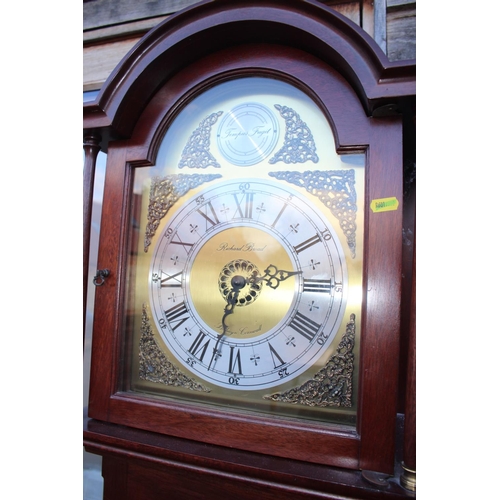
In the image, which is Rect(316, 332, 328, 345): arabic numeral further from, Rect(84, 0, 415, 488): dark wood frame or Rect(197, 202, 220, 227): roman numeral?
Rect(197, 202, 220, 227): roman numeral

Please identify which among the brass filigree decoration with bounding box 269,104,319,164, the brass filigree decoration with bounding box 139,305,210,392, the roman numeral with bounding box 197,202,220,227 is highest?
the brass filigree decoration with bounding box 269,104,319,164

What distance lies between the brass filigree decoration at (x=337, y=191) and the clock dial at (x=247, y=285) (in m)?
0.03

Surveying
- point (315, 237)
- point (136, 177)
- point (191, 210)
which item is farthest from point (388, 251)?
point (136, 177)

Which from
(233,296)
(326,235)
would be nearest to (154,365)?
Answer: (233,296)

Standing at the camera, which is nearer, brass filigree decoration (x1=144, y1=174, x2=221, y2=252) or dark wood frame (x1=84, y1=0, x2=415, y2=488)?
dark wood frame (x1=84, y1=0, x2=415, y2=488)

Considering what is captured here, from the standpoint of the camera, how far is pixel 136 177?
916 mm

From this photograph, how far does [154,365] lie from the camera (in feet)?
Answer: 2.84

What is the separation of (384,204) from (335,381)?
0.35m

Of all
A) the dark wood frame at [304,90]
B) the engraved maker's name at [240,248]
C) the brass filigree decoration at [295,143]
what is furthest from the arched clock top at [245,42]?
the engraved maker's name at [240,248]

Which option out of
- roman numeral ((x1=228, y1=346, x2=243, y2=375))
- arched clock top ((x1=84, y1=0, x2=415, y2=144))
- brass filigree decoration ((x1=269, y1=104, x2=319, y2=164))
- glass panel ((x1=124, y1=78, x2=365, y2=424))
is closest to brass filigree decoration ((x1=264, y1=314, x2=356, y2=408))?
glass panel ((x1=124, y1=78, x2=365, y2=424))

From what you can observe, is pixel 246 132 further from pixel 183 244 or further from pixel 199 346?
pixel 199 346

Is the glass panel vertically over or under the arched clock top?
under

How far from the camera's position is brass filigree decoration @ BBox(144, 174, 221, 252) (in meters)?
0.89

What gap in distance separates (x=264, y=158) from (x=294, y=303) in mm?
323
